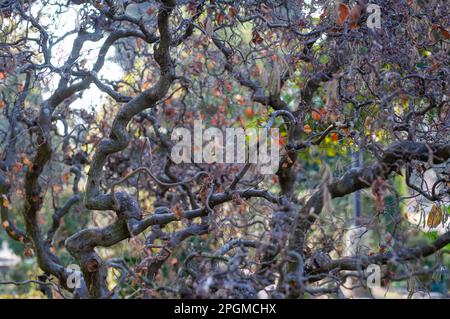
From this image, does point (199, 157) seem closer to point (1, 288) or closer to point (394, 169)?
point (394, 169)

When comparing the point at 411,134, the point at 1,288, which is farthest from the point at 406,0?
the point at 1,288

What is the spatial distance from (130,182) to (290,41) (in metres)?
3.04

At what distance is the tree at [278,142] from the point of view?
3.48 meters

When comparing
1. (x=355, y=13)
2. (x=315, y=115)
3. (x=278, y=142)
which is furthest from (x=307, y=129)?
(x=355, y=13)

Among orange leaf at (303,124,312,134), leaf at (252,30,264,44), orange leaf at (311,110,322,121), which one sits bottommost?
orange leaf at (303,124,312,134)

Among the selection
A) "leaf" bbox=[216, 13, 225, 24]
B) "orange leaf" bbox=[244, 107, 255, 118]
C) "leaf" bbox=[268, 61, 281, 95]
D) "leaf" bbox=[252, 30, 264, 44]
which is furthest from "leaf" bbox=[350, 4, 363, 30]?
"orange leaf" bbox=[244, 107, 255, 118]

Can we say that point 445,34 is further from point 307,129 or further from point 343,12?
point 307,129

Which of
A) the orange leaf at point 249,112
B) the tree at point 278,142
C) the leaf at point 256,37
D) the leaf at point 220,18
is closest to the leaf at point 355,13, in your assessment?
the tree at point 278,142

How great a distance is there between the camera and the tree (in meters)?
3.48

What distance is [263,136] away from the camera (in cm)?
396

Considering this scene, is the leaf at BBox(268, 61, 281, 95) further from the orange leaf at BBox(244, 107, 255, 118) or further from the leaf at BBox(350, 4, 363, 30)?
the orange leaf at BBox(244, 107, 255, 118)

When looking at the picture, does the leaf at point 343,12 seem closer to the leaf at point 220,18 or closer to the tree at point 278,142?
the tree at point 278,142

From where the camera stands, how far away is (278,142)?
514 cm

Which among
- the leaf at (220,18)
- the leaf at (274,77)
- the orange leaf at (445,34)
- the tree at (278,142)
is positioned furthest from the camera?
the leaf at (220,18)
